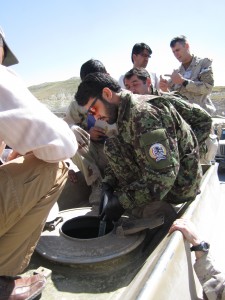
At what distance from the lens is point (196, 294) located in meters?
1.81

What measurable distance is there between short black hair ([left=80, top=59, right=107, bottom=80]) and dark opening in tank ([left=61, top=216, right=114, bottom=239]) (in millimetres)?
1714

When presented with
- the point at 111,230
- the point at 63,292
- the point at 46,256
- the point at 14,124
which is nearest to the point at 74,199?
the point at 111,230

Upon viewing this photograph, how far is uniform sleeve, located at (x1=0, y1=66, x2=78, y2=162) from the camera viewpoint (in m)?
1.41

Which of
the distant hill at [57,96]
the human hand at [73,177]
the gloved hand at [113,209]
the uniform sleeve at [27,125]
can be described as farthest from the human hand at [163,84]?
the distant hill at [57,96]

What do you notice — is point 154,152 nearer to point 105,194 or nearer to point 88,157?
point 105,194

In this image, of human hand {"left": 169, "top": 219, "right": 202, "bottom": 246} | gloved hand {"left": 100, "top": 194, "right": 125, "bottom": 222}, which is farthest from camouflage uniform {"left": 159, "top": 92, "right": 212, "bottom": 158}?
human hand {"left": 169, "top": 219, "right": 202, "bottom": 246}

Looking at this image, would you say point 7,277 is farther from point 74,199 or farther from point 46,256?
point 74,199

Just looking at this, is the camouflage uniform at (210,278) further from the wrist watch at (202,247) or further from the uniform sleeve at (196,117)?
the uniform sleeve at (196,117)

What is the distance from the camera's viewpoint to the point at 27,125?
1430 mm

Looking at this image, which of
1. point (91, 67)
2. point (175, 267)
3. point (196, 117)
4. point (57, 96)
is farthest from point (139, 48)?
point (57, 96)

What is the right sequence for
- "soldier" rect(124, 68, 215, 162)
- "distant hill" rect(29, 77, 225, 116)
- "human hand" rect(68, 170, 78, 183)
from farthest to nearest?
"distant hill" rect(29, 77, 225, 116) → "human hand" rect(68, 170, 78, 183) → "soldier" rect(124, 68, 215, 162)

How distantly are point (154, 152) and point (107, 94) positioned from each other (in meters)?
0.52

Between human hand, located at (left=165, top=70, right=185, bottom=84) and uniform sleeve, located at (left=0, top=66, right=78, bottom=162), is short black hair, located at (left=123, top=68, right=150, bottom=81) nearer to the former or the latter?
human hand, located at (left=165, top=70, right=185, bottom=84)

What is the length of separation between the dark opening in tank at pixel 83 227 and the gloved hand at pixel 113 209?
87 mm
